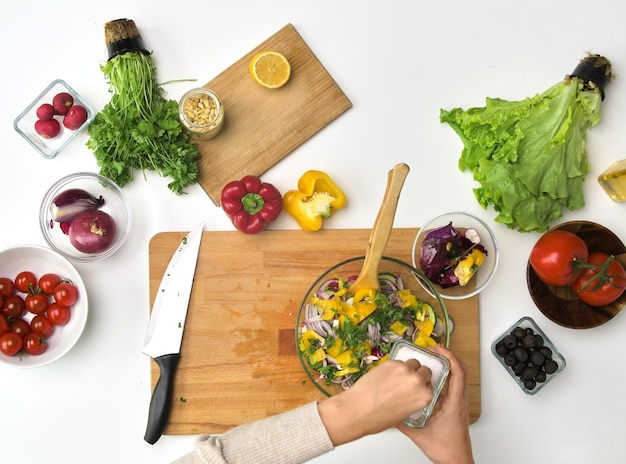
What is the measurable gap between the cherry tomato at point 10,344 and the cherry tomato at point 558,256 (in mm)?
1469

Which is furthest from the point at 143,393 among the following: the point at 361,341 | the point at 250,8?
the point at 250,8

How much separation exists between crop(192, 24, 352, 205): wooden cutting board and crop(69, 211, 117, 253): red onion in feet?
0.97

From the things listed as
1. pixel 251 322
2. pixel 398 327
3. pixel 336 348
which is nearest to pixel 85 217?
pixel 251 322

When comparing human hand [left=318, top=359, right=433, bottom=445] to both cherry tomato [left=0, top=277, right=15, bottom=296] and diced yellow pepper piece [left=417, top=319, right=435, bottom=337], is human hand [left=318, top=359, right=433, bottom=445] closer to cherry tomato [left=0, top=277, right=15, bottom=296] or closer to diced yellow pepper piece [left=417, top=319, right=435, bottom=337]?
diced yellow pepper piece [left=417, top=319, right=435, bottom=337]

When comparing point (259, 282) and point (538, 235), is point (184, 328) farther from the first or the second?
point (538, 235)

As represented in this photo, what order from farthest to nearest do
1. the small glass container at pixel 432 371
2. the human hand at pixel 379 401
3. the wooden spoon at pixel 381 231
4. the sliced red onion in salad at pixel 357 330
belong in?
the sliced red onion in salad at pixel 357 330
the wooden spoon at pixel 381 231
the small glass container at pixel 432 371
the human hand at pixel 379 401

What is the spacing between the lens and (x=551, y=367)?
1.61 metres

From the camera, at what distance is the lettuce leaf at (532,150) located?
5.26 ft

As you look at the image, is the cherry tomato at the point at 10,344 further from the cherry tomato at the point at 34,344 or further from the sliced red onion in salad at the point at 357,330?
the sliced red onion in salad at the point at 357,330

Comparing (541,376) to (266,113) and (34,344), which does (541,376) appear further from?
(34,344)

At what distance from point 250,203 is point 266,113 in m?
0.30

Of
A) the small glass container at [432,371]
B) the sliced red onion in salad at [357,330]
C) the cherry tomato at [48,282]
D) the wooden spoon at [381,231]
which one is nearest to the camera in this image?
the small glass container at [432,371]

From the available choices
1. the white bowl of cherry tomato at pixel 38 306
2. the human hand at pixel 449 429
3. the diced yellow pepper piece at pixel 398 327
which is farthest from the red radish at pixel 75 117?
the human hand at pixel 449 429

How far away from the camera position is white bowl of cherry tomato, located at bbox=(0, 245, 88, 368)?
160 cm
